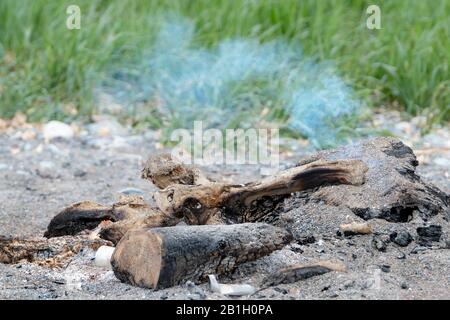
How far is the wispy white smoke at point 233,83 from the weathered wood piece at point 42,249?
2.34 meters

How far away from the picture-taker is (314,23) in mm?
6445

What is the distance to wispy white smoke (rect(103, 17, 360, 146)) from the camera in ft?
19.4

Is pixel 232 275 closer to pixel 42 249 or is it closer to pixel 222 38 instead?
pixel 42 249

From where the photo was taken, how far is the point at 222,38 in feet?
20.8

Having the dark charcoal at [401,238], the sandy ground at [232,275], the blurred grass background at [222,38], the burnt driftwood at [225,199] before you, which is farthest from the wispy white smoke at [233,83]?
the dark charcoal at [401,238]

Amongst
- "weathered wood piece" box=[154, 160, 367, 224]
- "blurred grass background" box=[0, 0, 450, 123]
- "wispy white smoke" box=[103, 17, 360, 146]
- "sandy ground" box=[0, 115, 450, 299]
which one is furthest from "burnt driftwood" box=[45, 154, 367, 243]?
"blurred grass background" box=[0, 0, 450, 123]

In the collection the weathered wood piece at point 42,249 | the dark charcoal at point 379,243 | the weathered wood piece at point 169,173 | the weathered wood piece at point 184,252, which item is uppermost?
the weathered wood piece at point 169,173

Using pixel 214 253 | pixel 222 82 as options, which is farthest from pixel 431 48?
pixel 214 253

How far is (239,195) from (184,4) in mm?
3307

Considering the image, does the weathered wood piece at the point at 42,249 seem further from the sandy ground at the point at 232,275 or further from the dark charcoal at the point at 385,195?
the dark charcoal at the point at 385,195

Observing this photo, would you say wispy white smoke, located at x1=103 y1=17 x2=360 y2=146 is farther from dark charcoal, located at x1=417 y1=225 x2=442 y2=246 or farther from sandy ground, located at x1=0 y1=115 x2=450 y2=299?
dark charcoal, located at x1=417 y1=225 x2=442 y2=246

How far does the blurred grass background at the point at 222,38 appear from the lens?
6133 mm

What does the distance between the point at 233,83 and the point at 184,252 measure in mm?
3111

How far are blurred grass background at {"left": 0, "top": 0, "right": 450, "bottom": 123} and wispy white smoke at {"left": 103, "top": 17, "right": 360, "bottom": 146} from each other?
0.08 metres
